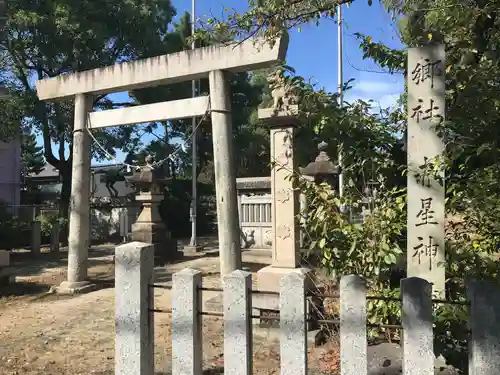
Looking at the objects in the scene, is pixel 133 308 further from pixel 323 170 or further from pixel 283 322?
pixel 323 170

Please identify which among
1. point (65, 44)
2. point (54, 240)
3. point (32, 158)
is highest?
point (65, 44)

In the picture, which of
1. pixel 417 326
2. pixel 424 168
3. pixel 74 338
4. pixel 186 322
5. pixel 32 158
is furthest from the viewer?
pixel 32 158

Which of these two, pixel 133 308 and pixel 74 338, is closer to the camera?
pixel 133 308

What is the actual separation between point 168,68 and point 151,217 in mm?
6423

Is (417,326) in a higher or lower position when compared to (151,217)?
lower

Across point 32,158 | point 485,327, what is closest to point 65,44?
point 485,327

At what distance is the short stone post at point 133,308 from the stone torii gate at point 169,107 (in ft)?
10.0

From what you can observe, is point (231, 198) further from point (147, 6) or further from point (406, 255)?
point (147, 6)

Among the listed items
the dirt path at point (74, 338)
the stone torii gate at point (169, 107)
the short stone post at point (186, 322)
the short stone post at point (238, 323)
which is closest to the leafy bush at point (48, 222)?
the dirt path at point (74, 338)

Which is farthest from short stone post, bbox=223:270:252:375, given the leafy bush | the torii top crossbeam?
the leafy bush

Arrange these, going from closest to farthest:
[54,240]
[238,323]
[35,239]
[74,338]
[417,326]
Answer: [417,326] < [238,323] < [74,338] < [35,239] < [54,240]

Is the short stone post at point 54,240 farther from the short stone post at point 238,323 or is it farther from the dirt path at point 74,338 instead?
the short stone post at point 238,323

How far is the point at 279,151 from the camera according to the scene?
18.8 ft

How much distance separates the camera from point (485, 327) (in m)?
2.27
